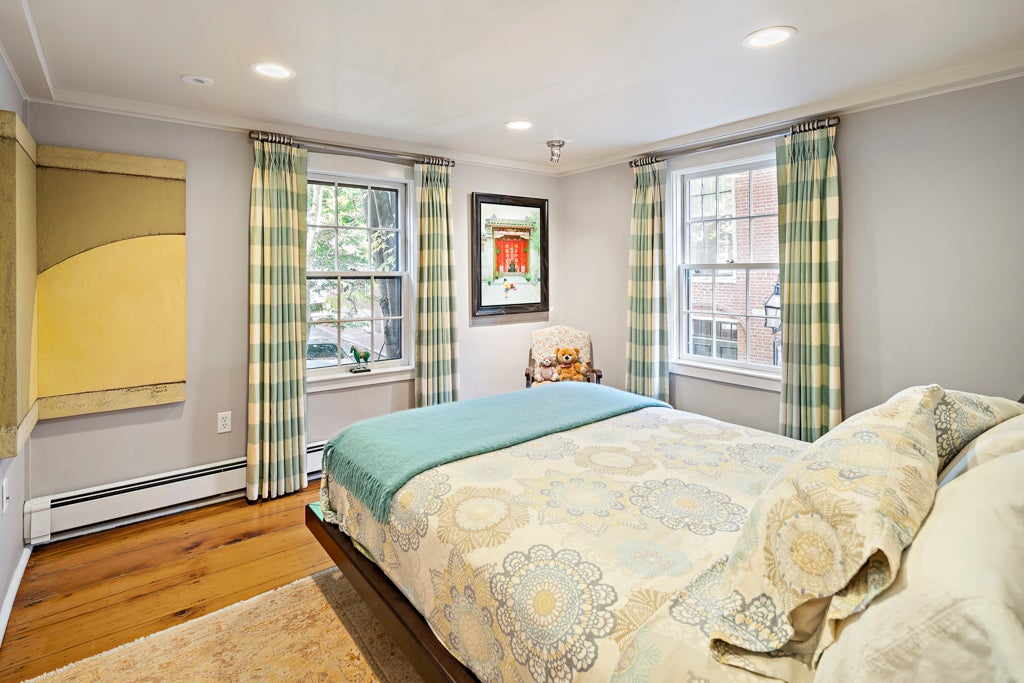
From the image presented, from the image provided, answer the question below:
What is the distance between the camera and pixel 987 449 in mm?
1184

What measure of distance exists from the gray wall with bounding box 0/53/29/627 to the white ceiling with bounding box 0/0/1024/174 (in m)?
0.11

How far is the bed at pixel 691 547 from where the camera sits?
0.83 m

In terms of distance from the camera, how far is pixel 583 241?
488cm

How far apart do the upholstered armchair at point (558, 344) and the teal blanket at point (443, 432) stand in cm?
140

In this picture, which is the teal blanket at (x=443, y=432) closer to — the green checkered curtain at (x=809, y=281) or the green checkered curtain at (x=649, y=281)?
the green checkered curtain at (x=809, y=281)

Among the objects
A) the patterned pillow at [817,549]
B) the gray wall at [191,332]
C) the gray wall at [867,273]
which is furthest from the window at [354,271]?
the patterned pillow at [817,549]

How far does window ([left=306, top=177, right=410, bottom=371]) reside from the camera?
3852 millimetres

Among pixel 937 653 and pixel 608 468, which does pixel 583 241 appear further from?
pixel 937 653

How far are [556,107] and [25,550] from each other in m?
3.75

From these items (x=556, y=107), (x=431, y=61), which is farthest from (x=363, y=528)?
(x=556, y=107)

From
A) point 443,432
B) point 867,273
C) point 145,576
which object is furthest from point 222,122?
point 867,273

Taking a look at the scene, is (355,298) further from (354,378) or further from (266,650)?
(266,650)

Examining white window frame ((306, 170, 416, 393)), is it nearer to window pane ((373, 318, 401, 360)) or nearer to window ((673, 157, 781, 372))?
window pane ((373, 318, 401, 360))

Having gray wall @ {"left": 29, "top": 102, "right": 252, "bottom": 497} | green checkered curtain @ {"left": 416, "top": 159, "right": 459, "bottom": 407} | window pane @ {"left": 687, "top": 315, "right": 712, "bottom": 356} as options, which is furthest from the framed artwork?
gray wall @ {"left": 29, "top": 102, "right": 252, "bottom": 497}
